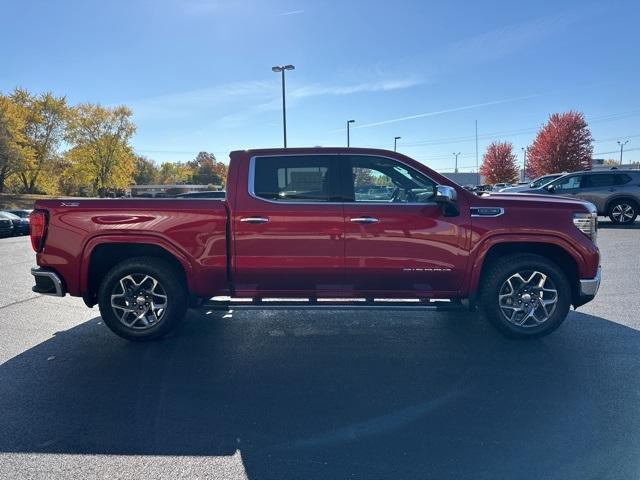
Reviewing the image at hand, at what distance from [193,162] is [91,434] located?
132847 millimetres

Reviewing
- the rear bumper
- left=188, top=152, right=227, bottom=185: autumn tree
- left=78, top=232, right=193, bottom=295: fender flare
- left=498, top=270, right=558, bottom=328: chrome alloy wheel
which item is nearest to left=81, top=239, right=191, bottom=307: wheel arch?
left=78, top=232, right=193, bottom=295: fender flare

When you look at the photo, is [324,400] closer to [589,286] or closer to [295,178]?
[295,178]

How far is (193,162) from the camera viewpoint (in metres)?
129

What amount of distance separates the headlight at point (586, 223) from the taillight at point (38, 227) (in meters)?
5.52

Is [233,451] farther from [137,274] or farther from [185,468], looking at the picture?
[137,274]

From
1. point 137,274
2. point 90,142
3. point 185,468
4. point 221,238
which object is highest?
point 90,142

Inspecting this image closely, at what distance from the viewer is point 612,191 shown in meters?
14.9

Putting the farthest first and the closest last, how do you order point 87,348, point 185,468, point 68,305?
point 68,305 < point 87,348 < point 185,468

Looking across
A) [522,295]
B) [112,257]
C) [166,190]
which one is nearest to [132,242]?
[112,257]

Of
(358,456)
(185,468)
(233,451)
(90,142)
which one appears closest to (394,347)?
(358,456)

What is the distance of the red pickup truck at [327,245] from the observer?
459 cm

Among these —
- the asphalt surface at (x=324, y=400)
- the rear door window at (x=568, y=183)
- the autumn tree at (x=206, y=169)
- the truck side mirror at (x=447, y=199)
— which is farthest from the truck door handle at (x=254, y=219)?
the autumn tree at (x=206, y=169)

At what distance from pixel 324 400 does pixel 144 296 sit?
243cm

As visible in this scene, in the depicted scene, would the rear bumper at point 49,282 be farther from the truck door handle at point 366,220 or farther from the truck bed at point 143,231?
the truck door handle at point 366,220
